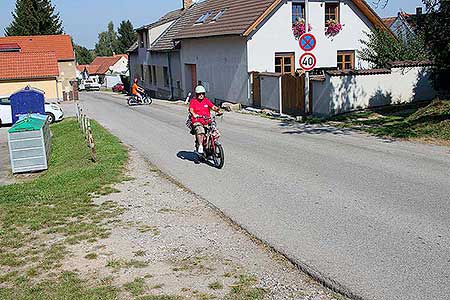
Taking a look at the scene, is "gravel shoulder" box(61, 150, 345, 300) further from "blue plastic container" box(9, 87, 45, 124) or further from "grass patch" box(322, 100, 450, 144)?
"blue plastic container" box(9, 87, 45, 124)

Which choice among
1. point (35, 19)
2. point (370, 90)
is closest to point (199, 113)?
point (370, 90)

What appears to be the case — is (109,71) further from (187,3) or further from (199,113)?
(199,113)

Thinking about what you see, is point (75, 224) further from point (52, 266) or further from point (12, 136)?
point (12, 136)

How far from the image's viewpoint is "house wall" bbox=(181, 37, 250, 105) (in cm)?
2642

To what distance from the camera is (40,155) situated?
47.9ft

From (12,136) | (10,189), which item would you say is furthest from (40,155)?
(10,189)

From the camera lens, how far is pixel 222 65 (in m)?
29.0

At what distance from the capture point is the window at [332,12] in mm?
26844

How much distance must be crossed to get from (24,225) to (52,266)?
6.54ft

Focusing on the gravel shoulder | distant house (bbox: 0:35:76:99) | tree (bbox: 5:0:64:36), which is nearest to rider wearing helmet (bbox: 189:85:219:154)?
the gravel shoulder

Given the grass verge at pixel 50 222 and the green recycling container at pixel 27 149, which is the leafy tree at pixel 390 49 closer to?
the green recycling container at pixel 27 149

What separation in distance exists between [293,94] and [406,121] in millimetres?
5914

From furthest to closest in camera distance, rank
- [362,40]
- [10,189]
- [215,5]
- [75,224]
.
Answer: [215,5], [362,40], [10,189], [75,224]

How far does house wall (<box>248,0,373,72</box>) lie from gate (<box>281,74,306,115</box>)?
371cm
